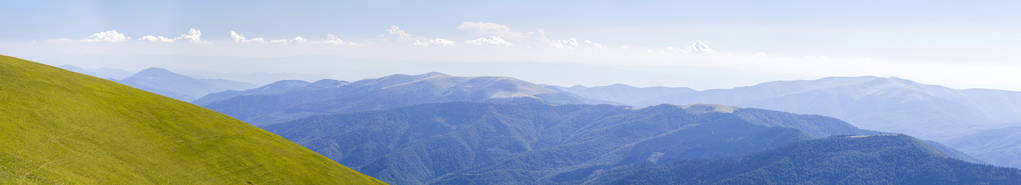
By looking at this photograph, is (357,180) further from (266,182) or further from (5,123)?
(5,123)

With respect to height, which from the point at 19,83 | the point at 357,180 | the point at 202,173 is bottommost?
the point at 357,180

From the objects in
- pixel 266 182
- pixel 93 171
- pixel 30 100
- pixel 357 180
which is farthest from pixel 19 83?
pixel 357 180

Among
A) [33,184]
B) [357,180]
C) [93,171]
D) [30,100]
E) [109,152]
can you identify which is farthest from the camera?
[357,180]

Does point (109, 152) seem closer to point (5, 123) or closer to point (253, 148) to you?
point (5, 123)

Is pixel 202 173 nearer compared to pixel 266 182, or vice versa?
pixel 202 173

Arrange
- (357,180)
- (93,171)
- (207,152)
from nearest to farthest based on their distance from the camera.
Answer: (93,171) < (207,152) < (357,180)

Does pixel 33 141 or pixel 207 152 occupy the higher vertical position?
pixel 33 141

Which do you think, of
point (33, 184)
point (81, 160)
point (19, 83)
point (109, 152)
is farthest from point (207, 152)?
point (33, 184)
